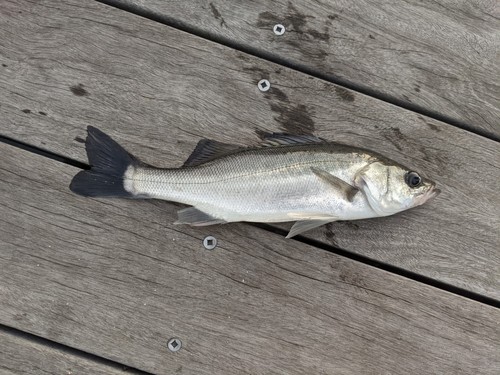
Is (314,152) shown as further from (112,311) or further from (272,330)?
(112,311)

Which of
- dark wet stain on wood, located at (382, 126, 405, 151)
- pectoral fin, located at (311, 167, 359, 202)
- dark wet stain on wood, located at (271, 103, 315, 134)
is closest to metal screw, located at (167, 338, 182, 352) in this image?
pectoral fin, located at (311, 167, 359, 202)

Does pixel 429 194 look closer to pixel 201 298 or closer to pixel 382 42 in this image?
pixel 382 42

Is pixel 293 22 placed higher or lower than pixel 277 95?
higher

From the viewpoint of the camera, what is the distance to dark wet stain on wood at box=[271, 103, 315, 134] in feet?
7.31

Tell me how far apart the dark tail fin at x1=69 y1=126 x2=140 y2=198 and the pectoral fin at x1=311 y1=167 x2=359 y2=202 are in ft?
2.69

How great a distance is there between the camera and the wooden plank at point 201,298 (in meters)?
2.06

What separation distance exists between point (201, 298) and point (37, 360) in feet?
2.61

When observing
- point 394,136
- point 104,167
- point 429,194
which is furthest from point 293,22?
point 104,167

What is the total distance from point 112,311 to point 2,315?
50 cm

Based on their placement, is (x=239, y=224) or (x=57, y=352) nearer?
(x=57, y=352)

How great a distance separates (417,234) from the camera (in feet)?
7.15

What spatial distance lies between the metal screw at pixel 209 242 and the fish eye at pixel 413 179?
935 mm

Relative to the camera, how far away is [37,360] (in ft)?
6.66

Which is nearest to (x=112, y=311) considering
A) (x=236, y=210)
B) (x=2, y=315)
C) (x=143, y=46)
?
(x=2, y=315)
